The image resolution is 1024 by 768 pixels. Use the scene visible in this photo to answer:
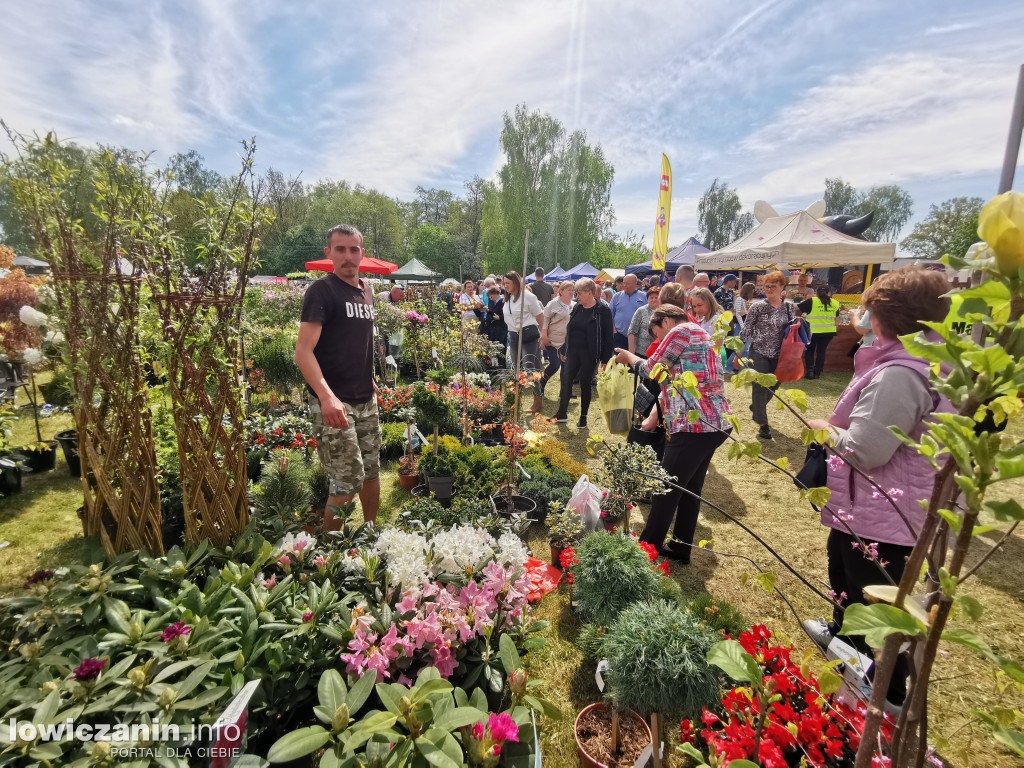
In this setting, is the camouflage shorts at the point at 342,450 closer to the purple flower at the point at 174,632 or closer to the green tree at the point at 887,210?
the purple flower at the point at 174,632

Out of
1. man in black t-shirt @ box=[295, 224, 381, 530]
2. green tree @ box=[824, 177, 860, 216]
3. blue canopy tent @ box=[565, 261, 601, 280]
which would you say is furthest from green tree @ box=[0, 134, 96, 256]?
green tree @ box=[824, 177, 860, 216]

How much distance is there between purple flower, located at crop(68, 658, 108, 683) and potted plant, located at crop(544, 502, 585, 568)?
7.04 ft

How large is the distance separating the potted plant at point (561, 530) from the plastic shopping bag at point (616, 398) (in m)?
1.27

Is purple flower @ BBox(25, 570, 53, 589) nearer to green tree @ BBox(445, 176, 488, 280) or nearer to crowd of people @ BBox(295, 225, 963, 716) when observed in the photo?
crowd of people @ BBox(295, 225, 963, 716)

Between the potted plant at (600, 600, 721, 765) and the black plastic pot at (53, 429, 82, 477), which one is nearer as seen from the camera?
the potted plant at (600, 600, 721, 765)

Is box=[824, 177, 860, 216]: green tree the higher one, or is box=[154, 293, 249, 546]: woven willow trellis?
box=[824, 177, 860, 216]: green tree

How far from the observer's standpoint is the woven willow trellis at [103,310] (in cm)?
182

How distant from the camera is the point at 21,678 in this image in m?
1.28

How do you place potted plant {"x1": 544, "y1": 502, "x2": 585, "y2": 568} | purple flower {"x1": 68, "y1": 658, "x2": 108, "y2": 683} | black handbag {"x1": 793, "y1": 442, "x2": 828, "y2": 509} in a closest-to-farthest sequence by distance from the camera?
purple flower {"x1": 68, "y1": 658, "x2": 108, "y2": 683} → black handbag {"x1": 793, "y1": 442, "x2": 828, "y2": 509} → potted plant {"x1": 544, "y1": 502, "x2": 585, "y2": 568}

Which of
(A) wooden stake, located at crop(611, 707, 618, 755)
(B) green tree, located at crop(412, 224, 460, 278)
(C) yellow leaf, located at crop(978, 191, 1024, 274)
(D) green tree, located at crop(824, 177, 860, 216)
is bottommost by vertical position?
(A) wooden stake, located at crop(611, 707, 618, 755)

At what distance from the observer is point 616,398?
404 centimetres

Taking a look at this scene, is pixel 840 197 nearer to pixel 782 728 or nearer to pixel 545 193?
pixel 545 193

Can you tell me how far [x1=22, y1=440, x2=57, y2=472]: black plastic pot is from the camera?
14.0ft

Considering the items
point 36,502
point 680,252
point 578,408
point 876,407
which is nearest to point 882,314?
point 876,407
